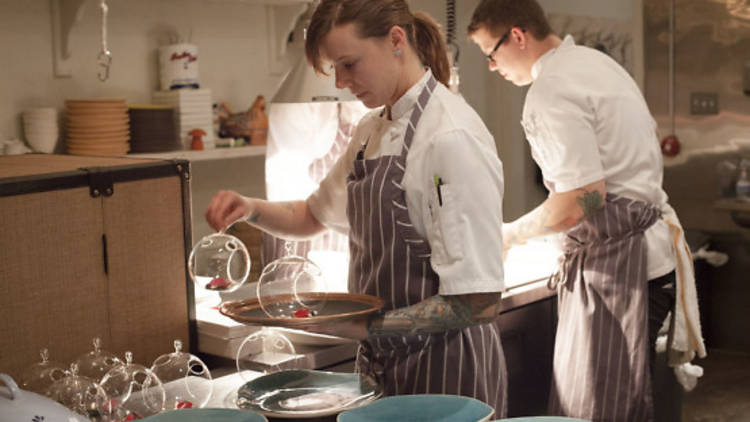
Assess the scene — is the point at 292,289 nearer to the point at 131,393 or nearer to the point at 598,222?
the point at 131,393

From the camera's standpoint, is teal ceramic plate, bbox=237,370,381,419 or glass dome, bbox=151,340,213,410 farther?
glass dome, bbox=151,340,213,410

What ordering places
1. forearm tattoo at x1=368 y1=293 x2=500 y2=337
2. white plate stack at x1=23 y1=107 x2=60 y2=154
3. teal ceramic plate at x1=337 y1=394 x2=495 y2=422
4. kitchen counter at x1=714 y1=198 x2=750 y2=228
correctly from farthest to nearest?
kitchen counter at x1=714 y1=198 x2=750 y2=228 → white plate stack at x1=23 y1=107 x2=60 y2=154 → forearm tattoo at x1=368 y1=293 x2=500 y2=337 → teal ceramic plate at x1=337 y1=394 x2=495 y2=422

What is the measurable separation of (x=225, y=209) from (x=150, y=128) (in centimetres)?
165

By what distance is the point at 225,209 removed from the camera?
2.01 m

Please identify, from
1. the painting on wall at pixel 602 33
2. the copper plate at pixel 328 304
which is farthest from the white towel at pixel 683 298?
the painting on wall at pixel 602 33

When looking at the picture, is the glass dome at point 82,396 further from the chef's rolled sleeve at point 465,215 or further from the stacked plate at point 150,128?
the stacked plate at point 150,128

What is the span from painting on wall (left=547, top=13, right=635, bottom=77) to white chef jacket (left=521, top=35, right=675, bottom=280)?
10.3 ft

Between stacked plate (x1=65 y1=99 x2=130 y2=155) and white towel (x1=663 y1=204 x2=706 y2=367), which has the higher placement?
stacked plate (x1=65 y1=99 x2=130 y2=155)

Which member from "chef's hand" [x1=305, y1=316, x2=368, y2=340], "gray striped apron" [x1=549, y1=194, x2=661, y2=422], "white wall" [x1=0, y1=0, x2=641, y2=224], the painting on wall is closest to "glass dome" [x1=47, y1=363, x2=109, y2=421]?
"chef's hand" [x1=305, y1=316, x2=368, y2=340]

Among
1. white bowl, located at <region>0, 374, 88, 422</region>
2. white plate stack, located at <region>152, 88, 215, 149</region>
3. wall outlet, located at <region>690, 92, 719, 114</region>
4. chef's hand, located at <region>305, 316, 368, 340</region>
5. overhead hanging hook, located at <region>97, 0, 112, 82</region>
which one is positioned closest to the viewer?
white bowl, located at <region>0, 374, 88, 422</region>

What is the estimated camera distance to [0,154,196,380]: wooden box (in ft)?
5.93

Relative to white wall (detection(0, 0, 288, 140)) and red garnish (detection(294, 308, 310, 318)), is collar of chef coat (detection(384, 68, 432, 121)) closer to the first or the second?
red garnish (detection(294, 308, 310, 318))

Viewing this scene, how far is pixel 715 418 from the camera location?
425 cm

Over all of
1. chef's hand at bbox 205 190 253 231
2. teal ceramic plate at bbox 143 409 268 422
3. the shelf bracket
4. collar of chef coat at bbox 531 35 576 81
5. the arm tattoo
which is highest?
the shelf bracket
